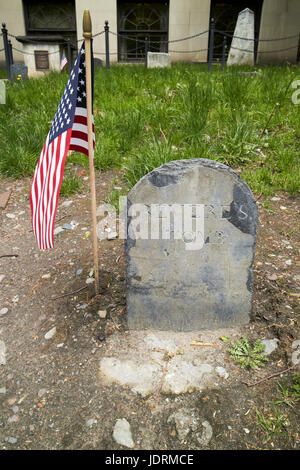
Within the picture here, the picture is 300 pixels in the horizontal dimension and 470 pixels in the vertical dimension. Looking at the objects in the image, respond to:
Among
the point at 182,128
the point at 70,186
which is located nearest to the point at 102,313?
the point at 70,186

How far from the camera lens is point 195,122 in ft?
14.7

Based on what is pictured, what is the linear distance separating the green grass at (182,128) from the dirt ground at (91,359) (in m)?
1.08

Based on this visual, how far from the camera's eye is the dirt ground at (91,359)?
177cm

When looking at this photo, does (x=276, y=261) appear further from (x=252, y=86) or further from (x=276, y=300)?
(x=252, y=86)

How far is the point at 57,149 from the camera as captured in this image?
2082 millimetres

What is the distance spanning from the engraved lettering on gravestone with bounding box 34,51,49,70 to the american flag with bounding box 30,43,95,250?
27.7ft

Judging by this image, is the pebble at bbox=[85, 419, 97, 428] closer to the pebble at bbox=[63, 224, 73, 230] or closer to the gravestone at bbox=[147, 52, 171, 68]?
the pebble at bbox=[63, 224, 73, 230]

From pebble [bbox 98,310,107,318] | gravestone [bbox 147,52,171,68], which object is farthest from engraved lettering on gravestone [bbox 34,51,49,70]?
pebble [bbox 98,310,107,318]

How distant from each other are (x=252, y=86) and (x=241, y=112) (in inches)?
40.0

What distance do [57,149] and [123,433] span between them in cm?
147

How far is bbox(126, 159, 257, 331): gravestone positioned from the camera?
2021 mm

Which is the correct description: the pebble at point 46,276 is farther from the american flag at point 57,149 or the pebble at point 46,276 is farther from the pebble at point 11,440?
the pebble at point 11,440

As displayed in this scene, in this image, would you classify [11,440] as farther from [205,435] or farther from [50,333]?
[205,435]

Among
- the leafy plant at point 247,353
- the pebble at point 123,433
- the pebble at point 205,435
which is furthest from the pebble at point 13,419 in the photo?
the leafy plant at point 247,353
